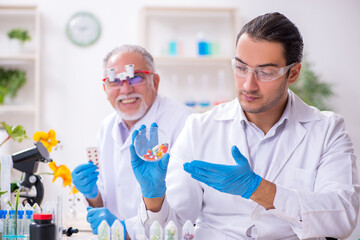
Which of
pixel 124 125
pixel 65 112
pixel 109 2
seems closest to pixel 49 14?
pixel 109 2

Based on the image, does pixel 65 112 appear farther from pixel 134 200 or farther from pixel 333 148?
pixel 333 148

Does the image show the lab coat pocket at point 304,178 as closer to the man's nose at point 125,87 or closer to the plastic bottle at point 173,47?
the man's nose at point 125,87

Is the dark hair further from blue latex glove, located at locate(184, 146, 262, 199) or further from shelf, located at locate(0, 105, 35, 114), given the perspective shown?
shelf, located at locate(0, 105, 35, 114)

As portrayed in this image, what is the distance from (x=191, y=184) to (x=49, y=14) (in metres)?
3.29

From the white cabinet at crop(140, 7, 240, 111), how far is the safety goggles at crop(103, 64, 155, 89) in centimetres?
212

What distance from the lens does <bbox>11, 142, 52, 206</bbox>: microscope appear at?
6.40 ft

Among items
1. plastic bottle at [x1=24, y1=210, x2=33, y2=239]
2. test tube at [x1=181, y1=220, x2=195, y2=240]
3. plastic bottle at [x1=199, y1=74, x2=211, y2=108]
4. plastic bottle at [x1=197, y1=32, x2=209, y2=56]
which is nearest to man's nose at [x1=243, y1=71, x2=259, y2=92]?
test tube at [x1=181, y1=220, x2=195, y2=240]

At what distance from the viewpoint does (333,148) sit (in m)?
1.66

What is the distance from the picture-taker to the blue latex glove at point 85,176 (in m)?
1.98

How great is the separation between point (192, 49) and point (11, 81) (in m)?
1.78

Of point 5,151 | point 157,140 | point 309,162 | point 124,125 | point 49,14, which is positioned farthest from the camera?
point 49,14

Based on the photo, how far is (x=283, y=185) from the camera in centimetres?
163

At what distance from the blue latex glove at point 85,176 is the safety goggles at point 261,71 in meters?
0.78

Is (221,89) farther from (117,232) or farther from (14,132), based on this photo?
(117,232)
